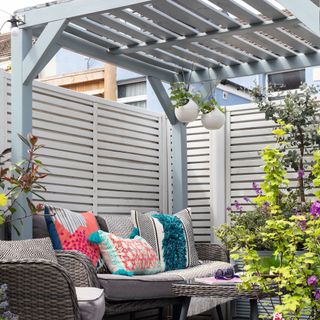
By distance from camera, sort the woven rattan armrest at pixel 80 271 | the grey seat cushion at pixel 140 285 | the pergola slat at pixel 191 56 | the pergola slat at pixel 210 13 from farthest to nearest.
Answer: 1. the pergola slat at pixel 191 56
2. the pergola slat at pixel 210 13
3. the grey seat cushion at pixel 140 285
4. the woven rattan armrest at pixel 80 271

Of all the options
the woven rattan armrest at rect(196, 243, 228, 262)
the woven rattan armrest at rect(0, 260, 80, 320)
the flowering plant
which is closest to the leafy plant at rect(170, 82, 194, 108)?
the woven rattan armrest at rect(196, 243, 228, 262)

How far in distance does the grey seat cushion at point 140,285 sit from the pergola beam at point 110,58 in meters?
1.90

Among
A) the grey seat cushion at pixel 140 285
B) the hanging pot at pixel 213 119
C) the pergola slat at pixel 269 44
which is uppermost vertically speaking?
the pergola slat at pixel 269 44

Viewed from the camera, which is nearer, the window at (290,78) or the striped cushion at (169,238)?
the striped cushion at (169,238)

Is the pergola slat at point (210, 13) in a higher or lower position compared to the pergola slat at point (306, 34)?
higher

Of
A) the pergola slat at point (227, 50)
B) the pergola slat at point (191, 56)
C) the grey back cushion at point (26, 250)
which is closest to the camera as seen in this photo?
the grey back cushion at point (26, 250)

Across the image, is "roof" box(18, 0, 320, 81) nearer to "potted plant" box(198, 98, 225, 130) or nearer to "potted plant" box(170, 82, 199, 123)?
"potted plant" box(170, 82, 199, 123)

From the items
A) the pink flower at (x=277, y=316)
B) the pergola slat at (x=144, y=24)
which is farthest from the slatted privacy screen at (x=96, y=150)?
the pink flower at (x=277, y=316)

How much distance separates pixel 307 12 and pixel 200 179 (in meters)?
2.83

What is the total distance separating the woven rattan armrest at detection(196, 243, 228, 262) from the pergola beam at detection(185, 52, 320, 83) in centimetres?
159

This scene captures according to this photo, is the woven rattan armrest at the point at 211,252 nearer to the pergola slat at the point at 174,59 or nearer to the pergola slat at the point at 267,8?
the pergola slat at the point at 174,59

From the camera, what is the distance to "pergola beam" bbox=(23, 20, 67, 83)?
15.6 feet

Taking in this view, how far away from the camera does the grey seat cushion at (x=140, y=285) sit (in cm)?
442

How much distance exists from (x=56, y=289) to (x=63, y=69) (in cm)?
726
